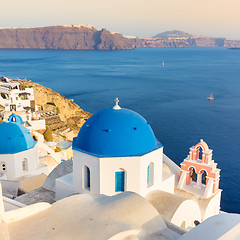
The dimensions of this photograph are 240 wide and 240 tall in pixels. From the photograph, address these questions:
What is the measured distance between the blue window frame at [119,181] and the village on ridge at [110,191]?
0.04 meters

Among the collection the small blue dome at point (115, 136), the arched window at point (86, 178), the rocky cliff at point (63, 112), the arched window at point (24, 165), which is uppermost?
the small blue dome at point (115, 136)

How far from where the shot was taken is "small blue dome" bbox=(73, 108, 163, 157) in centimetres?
1142

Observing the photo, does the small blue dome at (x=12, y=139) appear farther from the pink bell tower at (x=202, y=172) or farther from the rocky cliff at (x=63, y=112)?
the rocky cliff at (x=63, y=112)

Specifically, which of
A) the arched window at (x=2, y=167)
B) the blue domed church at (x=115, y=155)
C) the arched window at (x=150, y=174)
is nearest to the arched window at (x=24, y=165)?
the arched window at (x=2, y=167)

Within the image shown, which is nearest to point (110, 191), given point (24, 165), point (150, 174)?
point (150, 174)

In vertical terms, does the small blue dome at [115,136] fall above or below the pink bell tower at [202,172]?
above

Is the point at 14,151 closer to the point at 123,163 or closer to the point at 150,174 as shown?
the point at 123,163

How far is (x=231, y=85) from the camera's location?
7988cm

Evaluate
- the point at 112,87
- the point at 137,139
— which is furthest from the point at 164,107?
the point at 137,139

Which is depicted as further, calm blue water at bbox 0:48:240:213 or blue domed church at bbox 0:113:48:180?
calm blue water at bbox 0:48:240:213

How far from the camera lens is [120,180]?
1181 cm

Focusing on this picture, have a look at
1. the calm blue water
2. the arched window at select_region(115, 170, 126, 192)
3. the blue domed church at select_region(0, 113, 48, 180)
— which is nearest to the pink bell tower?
the arched window at select_region(115, 170, 126, 192)

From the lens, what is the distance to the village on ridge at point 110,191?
7016 millimetres

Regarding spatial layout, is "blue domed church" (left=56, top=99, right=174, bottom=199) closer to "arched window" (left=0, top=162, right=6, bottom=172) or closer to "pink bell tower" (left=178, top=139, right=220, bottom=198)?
"pink bell tower" (left=178, top=139, right=220, bottom=198)
